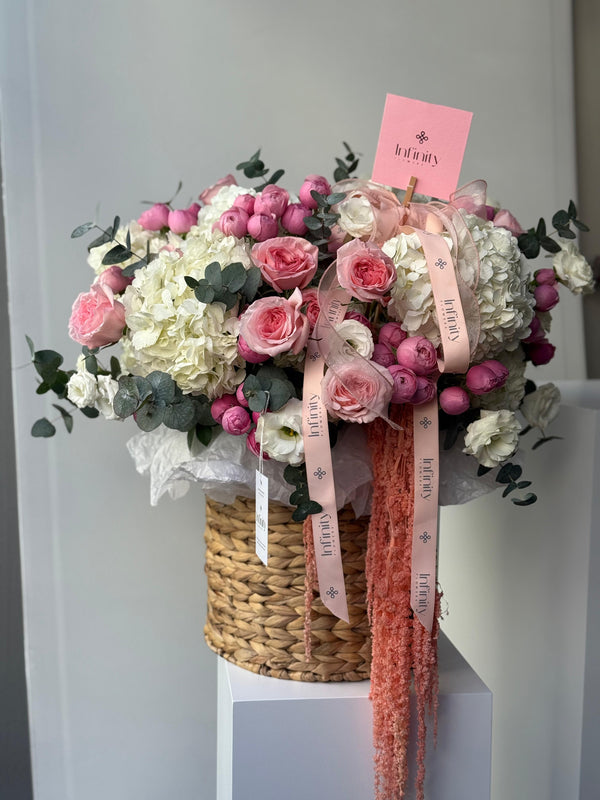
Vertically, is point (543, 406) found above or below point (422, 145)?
below

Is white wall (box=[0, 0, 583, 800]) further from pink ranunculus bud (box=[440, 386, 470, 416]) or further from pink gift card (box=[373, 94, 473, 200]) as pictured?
pink ranunculus bud (box=[440, 386, 470, 416])

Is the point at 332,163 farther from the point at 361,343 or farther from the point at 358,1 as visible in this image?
the point at 361,343

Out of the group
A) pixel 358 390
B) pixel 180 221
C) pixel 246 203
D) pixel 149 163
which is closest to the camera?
pixel 358 390

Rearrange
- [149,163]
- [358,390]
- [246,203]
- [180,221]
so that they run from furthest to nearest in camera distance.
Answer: [149,163], [180,221], [246,203], [358,390]

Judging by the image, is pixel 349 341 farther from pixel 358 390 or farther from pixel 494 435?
pixel 494 435

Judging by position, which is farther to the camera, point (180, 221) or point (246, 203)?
point (180, 221)

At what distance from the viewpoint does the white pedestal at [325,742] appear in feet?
3.14

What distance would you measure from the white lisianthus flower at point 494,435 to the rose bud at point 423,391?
0.20 ft

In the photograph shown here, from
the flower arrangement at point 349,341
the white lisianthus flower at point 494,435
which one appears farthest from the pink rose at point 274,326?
the white lisianthus flower at point 494,435

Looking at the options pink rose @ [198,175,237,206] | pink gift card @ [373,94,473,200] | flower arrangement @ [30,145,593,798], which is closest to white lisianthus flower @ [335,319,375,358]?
flower arrangement @ [30,145,593,798]

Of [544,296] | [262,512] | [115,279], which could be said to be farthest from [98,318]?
[544,296]

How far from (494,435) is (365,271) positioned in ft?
0.72

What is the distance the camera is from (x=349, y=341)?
847mm

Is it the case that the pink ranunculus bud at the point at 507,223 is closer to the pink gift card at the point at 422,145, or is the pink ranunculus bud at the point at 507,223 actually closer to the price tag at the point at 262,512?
the pink gift card at the point at 422,145
